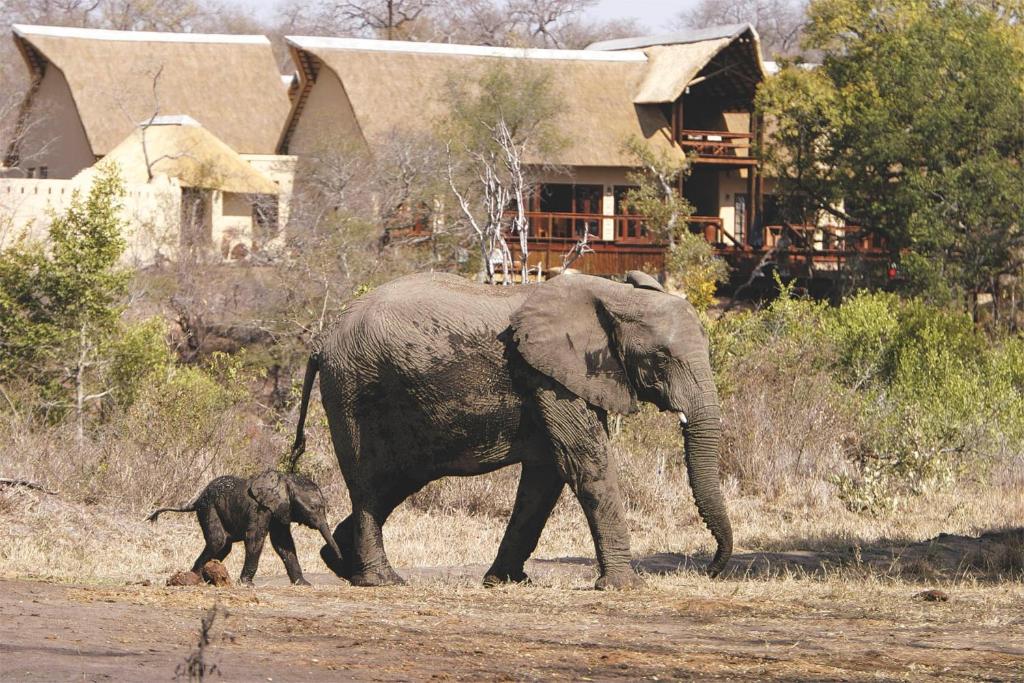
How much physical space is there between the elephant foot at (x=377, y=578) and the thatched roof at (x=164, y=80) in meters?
34.4

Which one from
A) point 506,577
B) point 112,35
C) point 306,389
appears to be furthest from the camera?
point 112,35

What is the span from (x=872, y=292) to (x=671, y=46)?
12.4 metres

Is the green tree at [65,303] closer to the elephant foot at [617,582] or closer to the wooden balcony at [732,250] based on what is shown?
the elephant foot at [617,582]

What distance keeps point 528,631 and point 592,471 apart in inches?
91.3

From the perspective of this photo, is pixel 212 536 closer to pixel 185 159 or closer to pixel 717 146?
pixel 185 159

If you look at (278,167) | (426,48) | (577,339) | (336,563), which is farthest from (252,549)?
(426,48)

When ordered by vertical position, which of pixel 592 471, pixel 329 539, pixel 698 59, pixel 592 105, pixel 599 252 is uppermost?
pixel 698 59

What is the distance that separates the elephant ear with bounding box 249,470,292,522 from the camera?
38.5 feet

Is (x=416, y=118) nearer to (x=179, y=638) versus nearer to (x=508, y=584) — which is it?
(x=508, y=584)

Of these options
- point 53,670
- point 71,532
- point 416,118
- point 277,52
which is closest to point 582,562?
point 71,532

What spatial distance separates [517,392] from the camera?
37.6ft

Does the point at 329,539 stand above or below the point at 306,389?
below

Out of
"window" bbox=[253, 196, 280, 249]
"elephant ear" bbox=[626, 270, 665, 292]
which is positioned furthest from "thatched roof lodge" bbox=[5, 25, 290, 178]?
"elephant ear" bbox=[626, 270, 665, 292]

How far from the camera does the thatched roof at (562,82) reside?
42.4 metres
